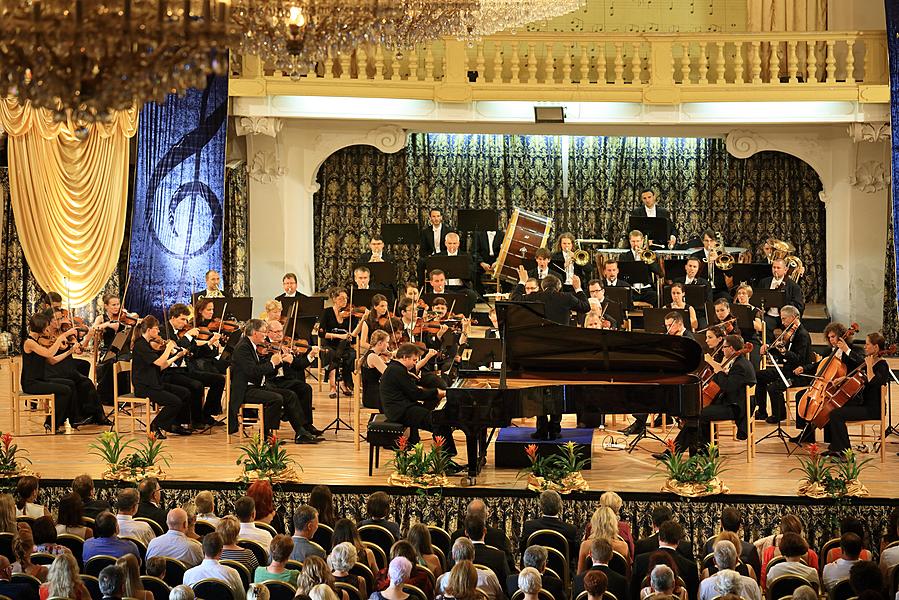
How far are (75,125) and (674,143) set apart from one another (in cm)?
1332

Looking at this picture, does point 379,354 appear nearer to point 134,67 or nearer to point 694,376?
point 694,376

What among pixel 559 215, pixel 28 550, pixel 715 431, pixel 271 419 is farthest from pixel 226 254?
pixel 28 550

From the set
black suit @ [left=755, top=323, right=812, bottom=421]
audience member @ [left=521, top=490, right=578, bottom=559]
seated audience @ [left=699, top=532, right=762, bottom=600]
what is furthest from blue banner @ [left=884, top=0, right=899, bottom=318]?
seated audience @ [left=699, top=532, right=762, bottom=600]

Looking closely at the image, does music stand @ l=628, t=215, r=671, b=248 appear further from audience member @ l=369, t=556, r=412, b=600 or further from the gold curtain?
audience member @ l=369, t=556, r=412, b=600

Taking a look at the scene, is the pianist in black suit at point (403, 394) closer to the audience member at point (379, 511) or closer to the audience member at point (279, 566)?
the audience member at point (379, 511)

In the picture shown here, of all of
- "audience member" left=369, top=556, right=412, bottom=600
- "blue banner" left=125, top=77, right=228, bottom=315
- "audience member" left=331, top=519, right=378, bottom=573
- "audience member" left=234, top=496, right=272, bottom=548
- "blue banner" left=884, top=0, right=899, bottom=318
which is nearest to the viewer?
"audience member" left=369, top=556, right=412, bottom=600

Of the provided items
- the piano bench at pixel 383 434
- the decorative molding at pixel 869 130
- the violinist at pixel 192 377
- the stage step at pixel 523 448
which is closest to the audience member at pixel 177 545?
the piano bench at pixel 383 434

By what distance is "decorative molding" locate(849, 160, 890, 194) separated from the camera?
56.2ft

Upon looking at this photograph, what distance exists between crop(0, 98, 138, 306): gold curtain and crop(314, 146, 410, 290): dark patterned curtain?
3.73 metres

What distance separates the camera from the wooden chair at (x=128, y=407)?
456 inches

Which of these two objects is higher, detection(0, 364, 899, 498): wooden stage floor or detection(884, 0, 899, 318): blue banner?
detection(884, 0, 899, 318): blue banner

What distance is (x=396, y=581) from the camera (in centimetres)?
654

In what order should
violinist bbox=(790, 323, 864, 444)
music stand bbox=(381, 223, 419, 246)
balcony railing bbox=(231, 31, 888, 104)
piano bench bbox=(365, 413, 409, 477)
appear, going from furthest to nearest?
balcony railing bbox=(231, 31, 888, 104), music stand bbox=(381, 223, 419, 246), violinist bbox=(790, 323, 864, 444), piano bench bbox=(365, 413, 409, 477)

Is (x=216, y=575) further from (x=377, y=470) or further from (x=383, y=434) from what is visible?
(x=377, y=470)
